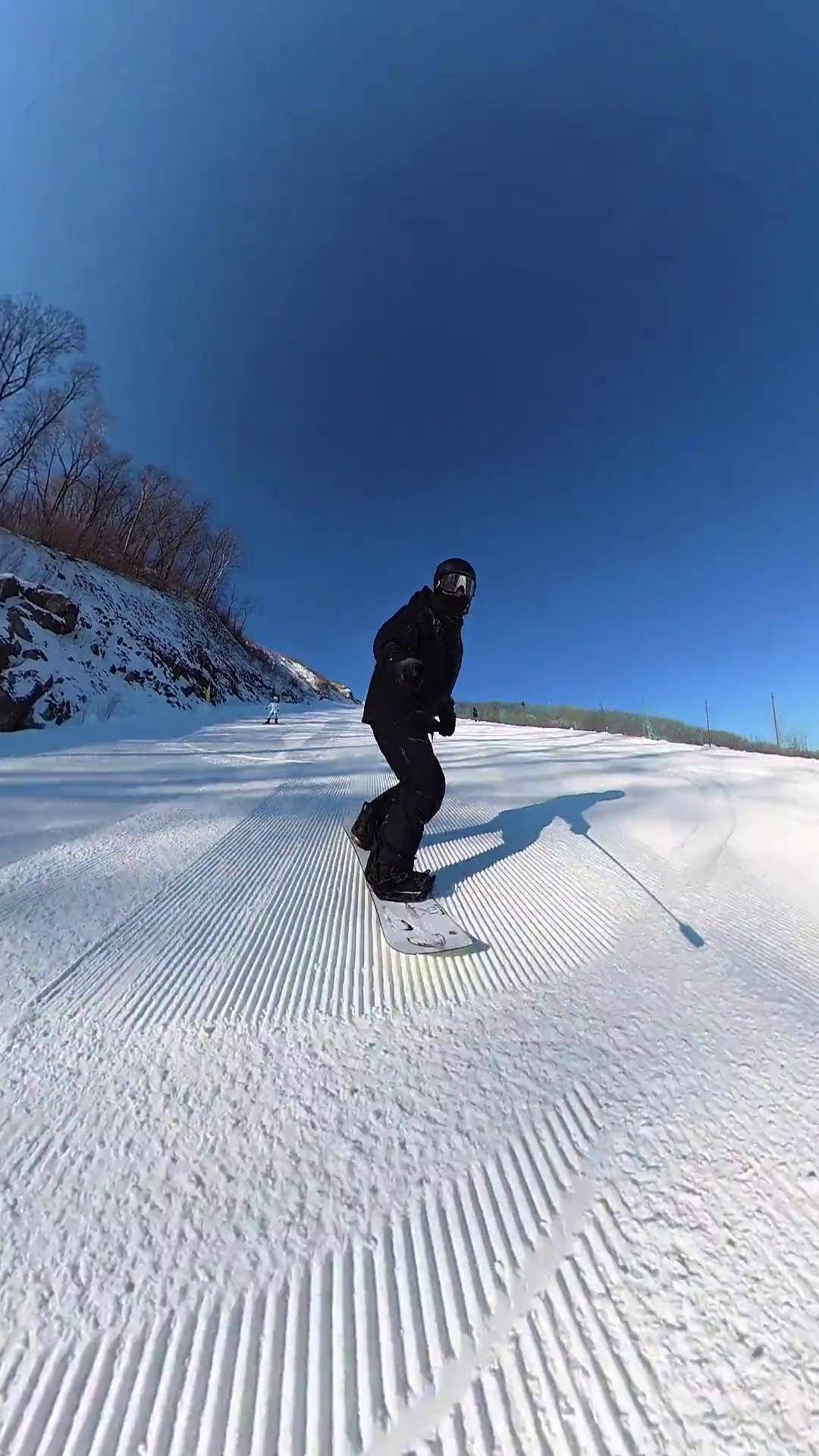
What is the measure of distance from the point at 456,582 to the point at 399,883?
4.68 feet

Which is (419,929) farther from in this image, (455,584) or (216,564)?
(216,564)

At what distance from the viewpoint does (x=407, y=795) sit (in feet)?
8.03

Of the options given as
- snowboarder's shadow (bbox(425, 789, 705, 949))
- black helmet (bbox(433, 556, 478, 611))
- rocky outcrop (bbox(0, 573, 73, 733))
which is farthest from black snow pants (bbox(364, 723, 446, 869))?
rocky outcrop (bbox(0, 573, 73, 733))

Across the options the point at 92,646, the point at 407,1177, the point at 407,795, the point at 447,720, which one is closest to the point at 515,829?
the point at 447,720

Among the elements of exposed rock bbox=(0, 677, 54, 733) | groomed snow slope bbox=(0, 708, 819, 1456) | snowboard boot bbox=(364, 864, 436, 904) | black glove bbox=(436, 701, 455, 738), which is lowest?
groomed snow slope bbox=(0, 708, 819, 1456)

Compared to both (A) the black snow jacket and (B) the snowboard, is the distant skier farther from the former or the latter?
(B) the snowboard

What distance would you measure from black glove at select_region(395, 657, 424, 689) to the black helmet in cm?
41

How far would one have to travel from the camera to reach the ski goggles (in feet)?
8.48

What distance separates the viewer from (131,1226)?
908 mm

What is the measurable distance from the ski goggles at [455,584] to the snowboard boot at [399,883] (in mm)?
1307

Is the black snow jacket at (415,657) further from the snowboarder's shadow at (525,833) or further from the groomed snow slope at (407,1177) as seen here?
the groomed snow slope at (407,1177)

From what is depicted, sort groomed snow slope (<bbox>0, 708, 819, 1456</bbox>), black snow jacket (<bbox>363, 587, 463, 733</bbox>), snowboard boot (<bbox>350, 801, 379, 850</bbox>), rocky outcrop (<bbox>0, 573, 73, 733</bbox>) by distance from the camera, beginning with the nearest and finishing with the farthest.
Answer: groomed snow slope (<bbox>0, 708, 819, 1456</bbox>) → black snow jacket (<bbox>363, 587, 463, 733</bbox>) → snowboard boot (<bbox>350, 801, 379, 850</bbox>) → rocky outcrop (<bbox>0, 573, 73, 733</bbox>)

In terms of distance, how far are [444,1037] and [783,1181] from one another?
0.73m

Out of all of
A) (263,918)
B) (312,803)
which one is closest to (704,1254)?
(263,918)
